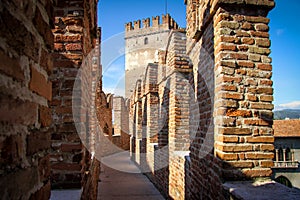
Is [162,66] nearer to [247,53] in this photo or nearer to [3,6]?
[247,53]

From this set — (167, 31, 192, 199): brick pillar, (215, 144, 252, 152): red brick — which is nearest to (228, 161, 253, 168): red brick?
(215, 144, 252, 152): red brick

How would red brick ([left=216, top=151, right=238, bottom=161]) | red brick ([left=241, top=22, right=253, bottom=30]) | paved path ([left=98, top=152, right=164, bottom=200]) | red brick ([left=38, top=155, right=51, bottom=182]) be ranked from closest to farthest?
red brick ([left=38, top=155, right=51, bottom=182]), red brick ([left=216, top=151, right=238, bottom=161]), red brick ([left=241, top=22, right=253, bottom=30]), paved path ([left=98, top=152, right=164, bottom=200])

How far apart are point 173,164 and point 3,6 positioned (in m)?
5.39

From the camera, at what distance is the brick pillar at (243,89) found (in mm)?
2672

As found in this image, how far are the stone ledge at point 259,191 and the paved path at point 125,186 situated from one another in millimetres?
4534

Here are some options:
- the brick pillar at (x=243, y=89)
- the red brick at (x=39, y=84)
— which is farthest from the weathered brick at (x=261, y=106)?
the red brick at (x=39, y=84)

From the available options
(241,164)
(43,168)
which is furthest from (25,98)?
(241,164)

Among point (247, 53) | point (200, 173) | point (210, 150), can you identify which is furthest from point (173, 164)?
point (247, 53)

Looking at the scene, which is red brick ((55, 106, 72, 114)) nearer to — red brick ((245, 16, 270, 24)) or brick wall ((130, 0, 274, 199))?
brick wall ((130, 0, 274, 199))

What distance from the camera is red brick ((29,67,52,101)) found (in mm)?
1066

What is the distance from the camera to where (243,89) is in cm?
275

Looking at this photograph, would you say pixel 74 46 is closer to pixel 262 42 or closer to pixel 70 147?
pixel 70 147

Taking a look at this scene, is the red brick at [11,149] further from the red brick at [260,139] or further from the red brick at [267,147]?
the red brick at [267,147]

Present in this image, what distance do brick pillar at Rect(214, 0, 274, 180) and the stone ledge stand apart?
0.35ft
